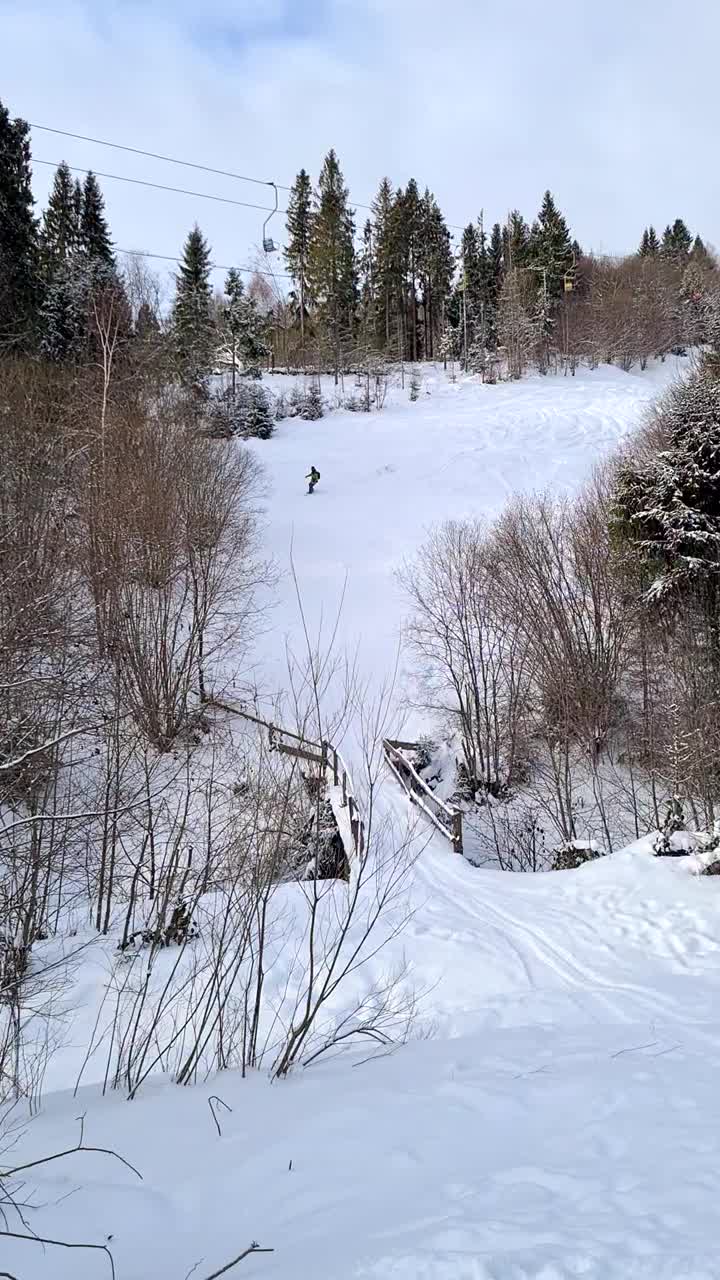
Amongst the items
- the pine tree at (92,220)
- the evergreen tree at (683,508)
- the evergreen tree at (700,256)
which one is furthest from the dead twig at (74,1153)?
the evergreen tree at (700,256)

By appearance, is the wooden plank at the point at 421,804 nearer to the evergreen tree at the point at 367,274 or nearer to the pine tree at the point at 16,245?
the pine tree at the point at 16,245

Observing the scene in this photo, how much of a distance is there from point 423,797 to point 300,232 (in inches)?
1909

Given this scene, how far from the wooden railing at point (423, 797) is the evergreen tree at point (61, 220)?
114 feet

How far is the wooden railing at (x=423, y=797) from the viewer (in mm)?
11977

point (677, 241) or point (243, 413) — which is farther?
point (677, 241)

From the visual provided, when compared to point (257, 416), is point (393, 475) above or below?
below

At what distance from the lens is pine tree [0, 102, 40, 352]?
70.5 ft

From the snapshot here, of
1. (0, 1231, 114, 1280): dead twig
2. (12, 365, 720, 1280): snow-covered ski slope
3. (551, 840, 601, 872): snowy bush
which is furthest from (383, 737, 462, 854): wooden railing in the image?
(0, 1231, 114, 1280): dead twig

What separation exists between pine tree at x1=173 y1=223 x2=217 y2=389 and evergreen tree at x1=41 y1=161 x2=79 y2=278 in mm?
6373

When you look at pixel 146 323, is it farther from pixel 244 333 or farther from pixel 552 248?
pixel 552 248

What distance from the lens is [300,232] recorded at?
48.9m

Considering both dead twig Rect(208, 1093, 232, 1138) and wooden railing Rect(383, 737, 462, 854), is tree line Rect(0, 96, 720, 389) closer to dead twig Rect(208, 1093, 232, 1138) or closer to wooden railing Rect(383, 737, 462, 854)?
wooden railing Rect(383, 737, 462, 854)

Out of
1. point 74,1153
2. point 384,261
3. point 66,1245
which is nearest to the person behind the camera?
point 66,1245

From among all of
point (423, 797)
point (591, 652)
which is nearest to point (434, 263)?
point (591, 652)
